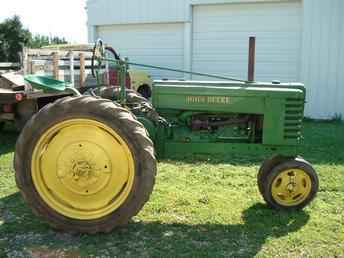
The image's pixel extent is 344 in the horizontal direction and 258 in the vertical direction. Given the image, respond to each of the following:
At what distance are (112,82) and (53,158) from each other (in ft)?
21.6

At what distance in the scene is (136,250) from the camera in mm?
3723

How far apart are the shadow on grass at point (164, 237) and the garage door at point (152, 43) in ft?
29.9

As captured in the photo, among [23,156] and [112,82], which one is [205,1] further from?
[23,156]

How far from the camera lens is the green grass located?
12.3 ft

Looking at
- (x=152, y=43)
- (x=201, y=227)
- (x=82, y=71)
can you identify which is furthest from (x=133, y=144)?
(x=152, y=43)

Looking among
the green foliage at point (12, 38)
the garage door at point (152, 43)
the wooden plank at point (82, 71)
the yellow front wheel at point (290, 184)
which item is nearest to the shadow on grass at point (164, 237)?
the yellow front wheel at point (290, 184)

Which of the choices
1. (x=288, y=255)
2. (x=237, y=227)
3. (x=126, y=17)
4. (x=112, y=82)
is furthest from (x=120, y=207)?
(x=126, y=17)

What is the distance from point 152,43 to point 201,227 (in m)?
9.78

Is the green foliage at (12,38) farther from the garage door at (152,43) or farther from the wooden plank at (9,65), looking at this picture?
the wooden plank at (9,65)

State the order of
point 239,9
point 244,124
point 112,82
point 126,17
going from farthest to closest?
point 126,17, point 239,9, point 112,82, point 244,124

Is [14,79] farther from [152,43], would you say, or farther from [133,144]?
[152,43]

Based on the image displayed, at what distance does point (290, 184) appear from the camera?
4477 mm

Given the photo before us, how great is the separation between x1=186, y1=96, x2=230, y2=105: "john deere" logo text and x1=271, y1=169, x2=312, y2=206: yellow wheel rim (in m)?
0.86

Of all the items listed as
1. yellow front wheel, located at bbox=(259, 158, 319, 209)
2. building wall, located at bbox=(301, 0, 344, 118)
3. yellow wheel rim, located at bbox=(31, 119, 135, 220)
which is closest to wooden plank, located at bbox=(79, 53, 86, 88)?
yellow wheel rim, located at bbox=(31, 119, 135, 220)
